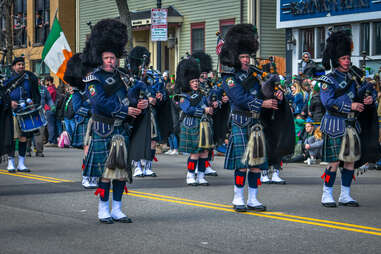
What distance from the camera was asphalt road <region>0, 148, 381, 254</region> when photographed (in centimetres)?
716

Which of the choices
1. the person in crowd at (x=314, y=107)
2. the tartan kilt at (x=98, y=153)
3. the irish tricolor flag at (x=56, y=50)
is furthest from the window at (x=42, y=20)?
the tartan kilt at (x=98, y=153)

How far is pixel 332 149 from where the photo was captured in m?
9.57

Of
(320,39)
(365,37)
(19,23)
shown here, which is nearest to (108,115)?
(365,37)

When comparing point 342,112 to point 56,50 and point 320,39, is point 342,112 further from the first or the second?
point 320,39

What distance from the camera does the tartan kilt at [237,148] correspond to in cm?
918

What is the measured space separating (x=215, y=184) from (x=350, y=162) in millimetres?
3216

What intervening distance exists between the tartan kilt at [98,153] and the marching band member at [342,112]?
110 inches

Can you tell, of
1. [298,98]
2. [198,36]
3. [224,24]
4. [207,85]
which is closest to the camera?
[207,85]

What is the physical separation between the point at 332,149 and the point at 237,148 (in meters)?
1.30

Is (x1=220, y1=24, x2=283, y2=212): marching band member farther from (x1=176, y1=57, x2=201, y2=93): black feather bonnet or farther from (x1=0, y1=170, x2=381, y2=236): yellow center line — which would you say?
(x1=176, y1=57, x2=201, y2=93): black feather bonnet

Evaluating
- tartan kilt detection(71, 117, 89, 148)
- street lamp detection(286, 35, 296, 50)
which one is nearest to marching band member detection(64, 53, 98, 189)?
tartan kilt detection(71, 117, 89, 148)

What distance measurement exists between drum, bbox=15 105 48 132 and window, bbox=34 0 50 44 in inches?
1037

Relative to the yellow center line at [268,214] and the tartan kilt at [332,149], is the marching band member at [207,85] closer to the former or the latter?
the yellow center line at [268,214]

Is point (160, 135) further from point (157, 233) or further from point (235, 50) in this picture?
point (157, 233)
